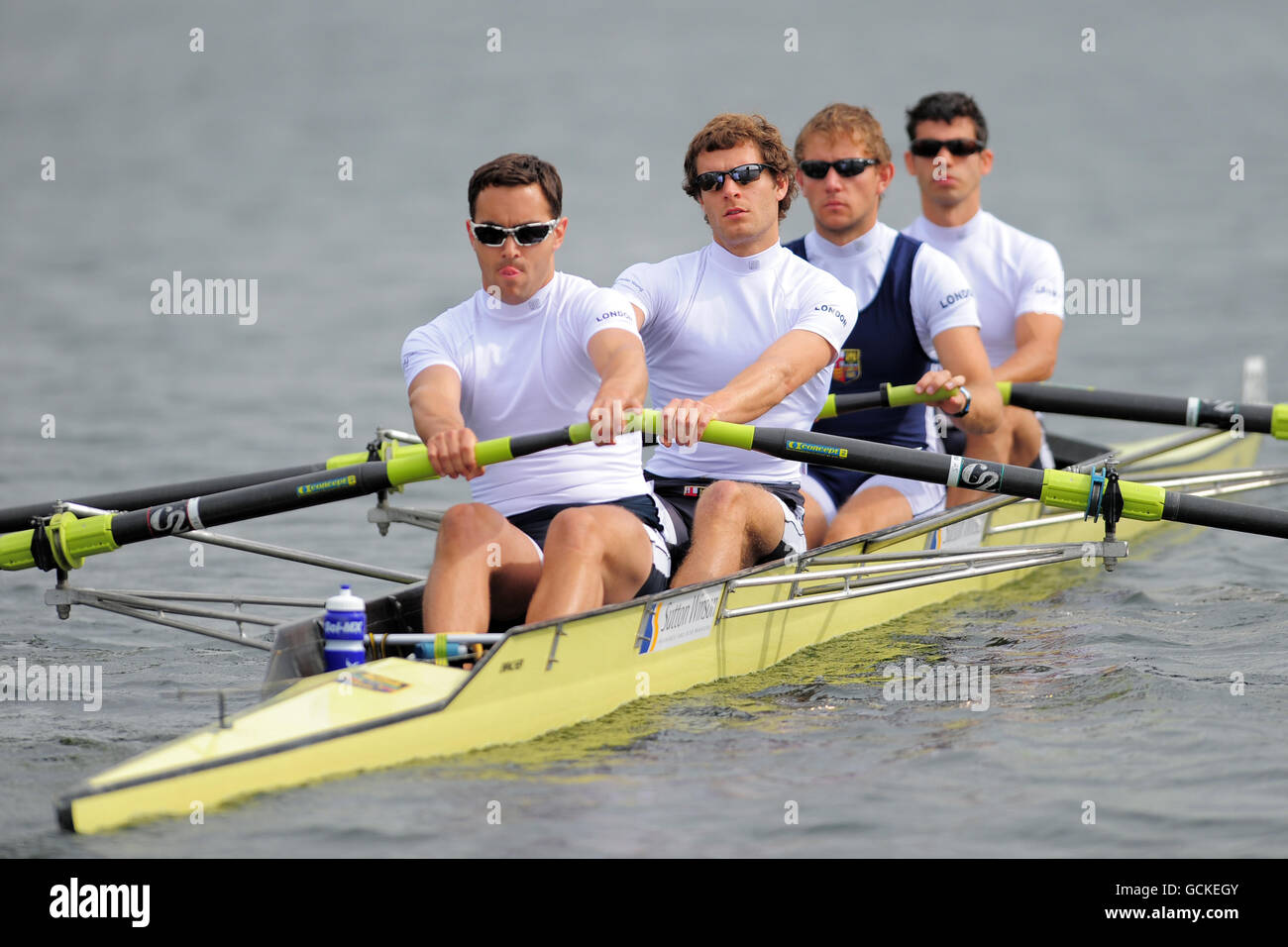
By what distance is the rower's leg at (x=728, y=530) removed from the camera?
634cm

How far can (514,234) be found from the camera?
5898mm

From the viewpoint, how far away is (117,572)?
31.5 ft

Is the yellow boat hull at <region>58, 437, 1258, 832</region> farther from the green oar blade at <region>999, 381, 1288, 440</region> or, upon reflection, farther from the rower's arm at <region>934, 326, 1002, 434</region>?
the green oar blade at <region>999, 381, 1288, 440</region>

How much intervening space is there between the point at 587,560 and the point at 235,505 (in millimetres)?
1472

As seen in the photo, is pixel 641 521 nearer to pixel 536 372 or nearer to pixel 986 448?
pixel 536 372

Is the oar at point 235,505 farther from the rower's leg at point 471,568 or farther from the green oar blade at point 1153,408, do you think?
the green oar blade at point 1153,408

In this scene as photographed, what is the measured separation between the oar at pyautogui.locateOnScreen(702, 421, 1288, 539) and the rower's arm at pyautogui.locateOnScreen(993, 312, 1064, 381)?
7.01 feet

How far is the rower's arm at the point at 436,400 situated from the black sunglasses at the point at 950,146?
416 cm

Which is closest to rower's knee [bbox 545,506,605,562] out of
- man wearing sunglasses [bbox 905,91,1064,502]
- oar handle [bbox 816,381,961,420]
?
oar handle [bbox 816,381,961,420]

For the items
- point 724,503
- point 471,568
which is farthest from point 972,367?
point 471,568

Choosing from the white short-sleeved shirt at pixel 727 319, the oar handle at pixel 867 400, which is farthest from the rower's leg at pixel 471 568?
the oar handle at pixel 867 400

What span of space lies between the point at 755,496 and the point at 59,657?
3.48m

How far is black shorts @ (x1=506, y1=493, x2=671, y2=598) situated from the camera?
6.09 m
